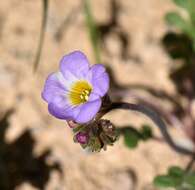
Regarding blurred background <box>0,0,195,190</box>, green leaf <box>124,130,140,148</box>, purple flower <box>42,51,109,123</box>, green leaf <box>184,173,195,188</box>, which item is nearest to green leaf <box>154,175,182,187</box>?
green leaf <box>184,173,195,188</box>

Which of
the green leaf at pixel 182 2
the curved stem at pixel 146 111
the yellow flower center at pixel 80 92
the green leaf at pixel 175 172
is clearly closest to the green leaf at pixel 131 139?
the curved stem at pixel 146 111

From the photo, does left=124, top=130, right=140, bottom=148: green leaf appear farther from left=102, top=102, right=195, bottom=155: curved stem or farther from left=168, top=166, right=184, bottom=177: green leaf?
left=168, top=166, right=184, bottom=177: green leaf

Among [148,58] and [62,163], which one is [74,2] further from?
[62,163]

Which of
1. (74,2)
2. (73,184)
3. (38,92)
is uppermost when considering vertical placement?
(74,2)

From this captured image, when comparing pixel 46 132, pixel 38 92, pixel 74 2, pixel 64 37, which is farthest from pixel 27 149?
pixel 74 2

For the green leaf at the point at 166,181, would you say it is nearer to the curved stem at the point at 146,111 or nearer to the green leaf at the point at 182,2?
the curved stem at the point at 146,111

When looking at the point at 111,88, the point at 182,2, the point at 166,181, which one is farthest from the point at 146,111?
the point at 111,88

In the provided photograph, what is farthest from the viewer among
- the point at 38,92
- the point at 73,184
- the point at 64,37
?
the point at 64,37
